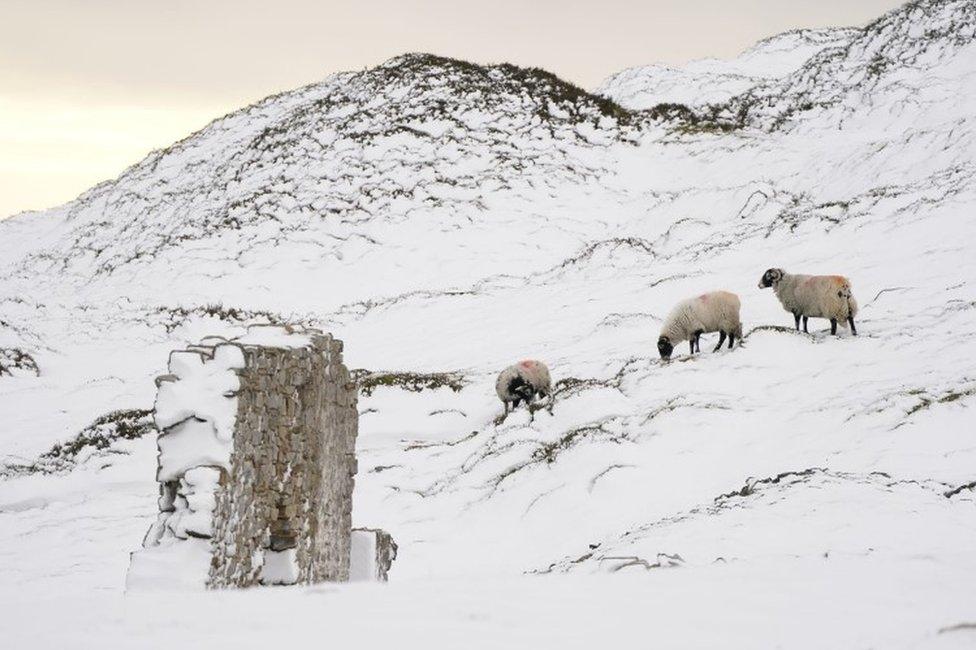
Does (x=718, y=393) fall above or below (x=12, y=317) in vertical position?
below

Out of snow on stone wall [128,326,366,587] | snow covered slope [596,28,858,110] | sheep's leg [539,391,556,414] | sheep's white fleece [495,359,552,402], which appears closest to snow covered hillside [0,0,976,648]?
sheep's leg [539,391,556,414]

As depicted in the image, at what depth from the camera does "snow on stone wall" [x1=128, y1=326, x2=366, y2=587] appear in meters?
5.83

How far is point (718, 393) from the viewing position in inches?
592

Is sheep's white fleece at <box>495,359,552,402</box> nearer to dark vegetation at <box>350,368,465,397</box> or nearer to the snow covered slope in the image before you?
dark vegetation at <box>350,368,465,397</box>

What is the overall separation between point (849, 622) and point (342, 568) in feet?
19.0

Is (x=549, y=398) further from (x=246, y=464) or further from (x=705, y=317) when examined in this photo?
(x=246, y=464)

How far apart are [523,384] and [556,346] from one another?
18.0 feet

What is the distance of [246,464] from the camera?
6.45 m

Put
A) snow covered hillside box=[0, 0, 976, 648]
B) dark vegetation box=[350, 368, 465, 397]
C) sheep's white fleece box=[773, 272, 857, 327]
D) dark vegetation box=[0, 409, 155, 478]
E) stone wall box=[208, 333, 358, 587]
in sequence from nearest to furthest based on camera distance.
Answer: snow covered hillside box=[0, 0, 976, 648], stone wall box=[208, 333, 358, 587], sheep's white fleece box=[773, 272, 857, 327], dark vegetation box=[0, 409, 155, 478], dark vegetation box=[350, 368, 465, 397]

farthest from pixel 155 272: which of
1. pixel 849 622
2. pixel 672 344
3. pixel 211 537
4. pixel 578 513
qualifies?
pixel 849 622

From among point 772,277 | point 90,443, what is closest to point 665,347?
point 772,277

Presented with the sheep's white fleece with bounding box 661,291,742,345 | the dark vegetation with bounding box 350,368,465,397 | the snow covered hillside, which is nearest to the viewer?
the snow covered hillside

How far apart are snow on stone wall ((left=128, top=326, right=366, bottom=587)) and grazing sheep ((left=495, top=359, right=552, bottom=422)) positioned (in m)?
10.4

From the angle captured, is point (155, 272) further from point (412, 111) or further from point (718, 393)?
point (718, 393)
